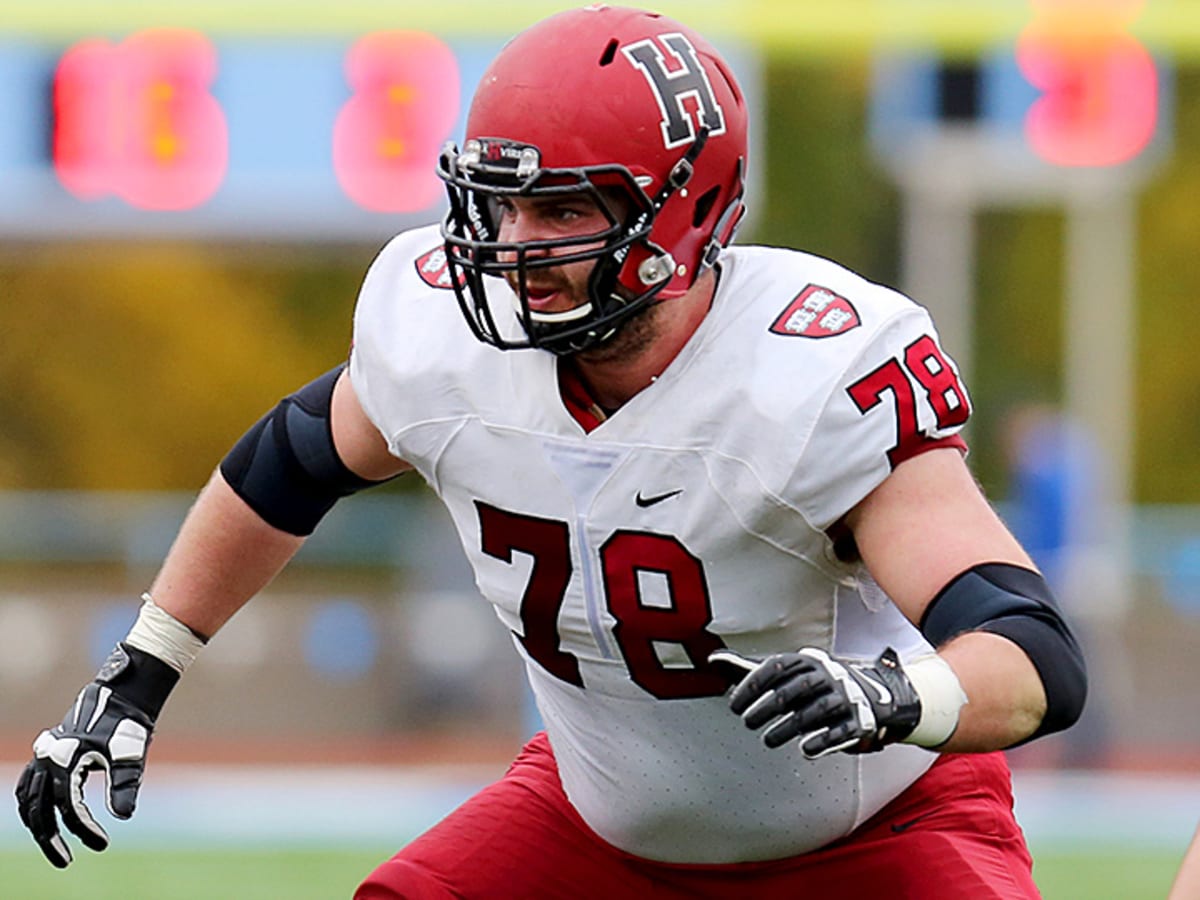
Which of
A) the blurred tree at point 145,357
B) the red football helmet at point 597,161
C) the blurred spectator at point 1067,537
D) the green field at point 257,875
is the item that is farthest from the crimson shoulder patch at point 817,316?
the blurred tree at point 145,357

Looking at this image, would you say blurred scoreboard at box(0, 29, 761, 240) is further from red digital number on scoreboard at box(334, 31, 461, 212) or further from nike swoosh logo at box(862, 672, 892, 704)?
nike swoosh logo at box(862, 672, 892, 704)

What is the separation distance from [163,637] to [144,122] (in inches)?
300

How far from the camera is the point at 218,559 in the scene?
3.49m

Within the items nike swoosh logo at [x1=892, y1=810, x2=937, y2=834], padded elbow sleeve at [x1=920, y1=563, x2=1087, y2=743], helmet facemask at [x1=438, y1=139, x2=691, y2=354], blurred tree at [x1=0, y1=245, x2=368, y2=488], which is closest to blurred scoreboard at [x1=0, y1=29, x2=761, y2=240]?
helmet facemask at [x1=438, y1=139, x2=691, y2=354]

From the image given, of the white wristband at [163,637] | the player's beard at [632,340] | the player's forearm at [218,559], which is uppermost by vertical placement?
the player's beard at [632,340]

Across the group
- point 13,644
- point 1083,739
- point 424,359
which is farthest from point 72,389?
point 424,359

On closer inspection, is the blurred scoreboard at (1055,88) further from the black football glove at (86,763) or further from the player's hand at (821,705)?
the player's hand at (821,705)

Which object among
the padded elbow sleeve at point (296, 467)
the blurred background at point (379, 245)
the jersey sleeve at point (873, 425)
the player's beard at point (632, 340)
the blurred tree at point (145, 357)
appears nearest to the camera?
the jersey sleeve at point (873, 425)

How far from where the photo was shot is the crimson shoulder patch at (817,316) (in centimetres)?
299

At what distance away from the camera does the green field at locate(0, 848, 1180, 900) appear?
684cm

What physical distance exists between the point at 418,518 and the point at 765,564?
8648 mm

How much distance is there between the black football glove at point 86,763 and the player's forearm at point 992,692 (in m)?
1.24

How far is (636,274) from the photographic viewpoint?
306 cm

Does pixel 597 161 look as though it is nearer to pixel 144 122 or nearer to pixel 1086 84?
pixel 144 122
